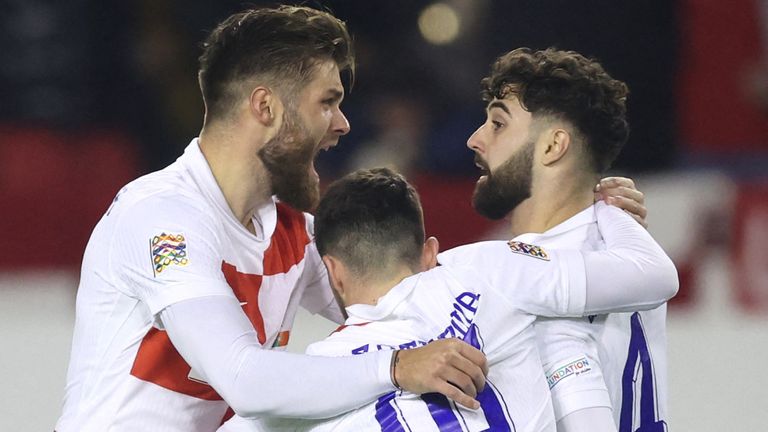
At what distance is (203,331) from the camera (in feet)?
6.87

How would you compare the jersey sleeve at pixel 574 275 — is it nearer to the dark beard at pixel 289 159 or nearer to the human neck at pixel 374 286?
the human neck at pixel 374 286

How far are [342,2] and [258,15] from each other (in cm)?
418

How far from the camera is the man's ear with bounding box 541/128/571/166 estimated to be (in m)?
2.56

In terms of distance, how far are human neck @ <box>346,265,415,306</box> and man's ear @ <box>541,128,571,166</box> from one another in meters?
0.56

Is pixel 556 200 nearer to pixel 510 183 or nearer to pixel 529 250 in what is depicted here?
pixel 510 183

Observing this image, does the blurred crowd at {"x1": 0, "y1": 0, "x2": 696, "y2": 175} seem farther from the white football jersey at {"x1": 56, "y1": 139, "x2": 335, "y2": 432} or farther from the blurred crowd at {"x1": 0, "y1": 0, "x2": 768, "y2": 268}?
the white football jersey at {"x1": 56, "y1": 139, "x2": 335, "y2": 432}

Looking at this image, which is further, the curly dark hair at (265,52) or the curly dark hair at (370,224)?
the curly dark hair at (265,52)

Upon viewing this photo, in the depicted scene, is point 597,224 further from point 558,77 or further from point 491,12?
point 491,12

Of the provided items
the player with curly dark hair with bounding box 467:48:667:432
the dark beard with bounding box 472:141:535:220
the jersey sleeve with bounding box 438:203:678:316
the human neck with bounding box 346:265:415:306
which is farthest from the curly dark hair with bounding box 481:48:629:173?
the human neck with bounding box 346:265:415:306

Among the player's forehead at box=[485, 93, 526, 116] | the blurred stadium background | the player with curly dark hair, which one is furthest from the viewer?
the blurred stadium background

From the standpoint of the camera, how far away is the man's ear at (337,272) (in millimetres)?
2178

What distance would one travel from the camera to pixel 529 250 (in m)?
2.18

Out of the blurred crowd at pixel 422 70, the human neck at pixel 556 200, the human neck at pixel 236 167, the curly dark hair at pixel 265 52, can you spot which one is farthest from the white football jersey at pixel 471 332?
the blurred crowd at pixel 422 70

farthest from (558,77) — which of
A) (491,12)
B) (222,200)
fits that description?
(491,12)
